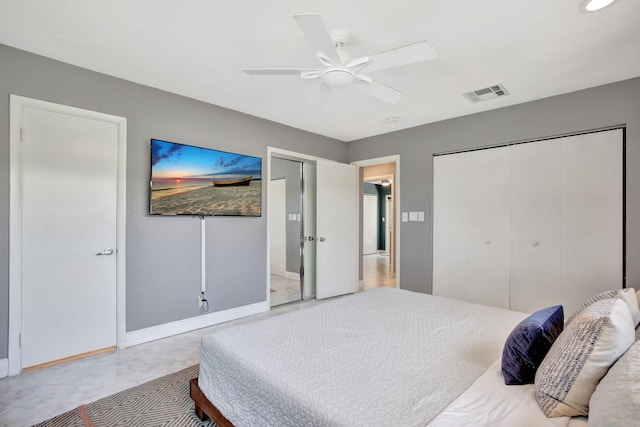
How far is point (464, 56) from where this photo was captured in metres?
2.44

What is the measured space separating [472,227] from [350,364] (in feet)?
9.73

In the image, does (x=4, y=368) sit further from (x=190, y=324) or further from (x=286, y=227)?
(x=286, y=227)

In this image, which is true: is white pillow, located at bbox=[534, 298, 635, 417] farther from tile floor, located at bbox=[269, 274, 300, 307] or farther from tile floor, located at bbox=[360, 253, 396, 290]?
tile floor, located at bbox=[360, 253, 396, 290]

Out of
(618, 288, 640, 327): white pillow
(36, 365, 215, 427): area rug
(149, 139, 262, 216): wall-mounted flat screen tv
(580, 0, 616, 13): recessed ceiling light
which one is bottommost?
(36, 365, 215, 427): area rug

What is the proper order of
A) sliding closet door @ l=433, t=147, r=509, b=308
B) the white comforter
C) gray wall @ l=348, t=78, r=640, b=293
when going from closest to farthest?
the white comforter < gray wall @ l=348, t=78, r=640, b=293 < sliding closet door @ l=433, t=147, r=509, b=308

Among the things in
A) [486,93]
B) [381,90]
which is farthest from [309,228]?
[486,93]

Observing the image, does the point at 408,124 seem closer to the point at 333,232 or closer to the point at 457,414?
the point at 333,232

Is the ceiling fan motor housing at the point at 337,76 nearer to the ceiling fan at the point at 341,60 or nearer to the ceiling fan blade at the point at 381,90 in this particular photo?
the ceiling fan at the point at 341,60

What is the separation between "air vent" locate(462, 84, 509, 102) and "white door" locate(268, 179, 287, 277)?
2.96 metres

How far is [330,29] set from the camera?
208 cm

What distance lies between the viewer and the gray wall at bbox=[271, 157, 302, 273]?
4.93m

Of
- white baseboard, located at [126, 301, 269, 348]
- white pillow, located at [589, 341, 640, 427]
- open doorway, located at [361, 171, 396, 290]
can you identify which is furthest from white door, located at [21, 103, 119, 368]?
open doorway, located at [361, 171, 396, 290]

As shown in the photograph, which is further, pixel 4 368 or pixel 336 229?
pixel 336 229

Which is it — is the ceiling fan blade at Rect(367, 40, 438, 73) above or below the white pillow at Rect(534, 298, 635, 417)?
above
